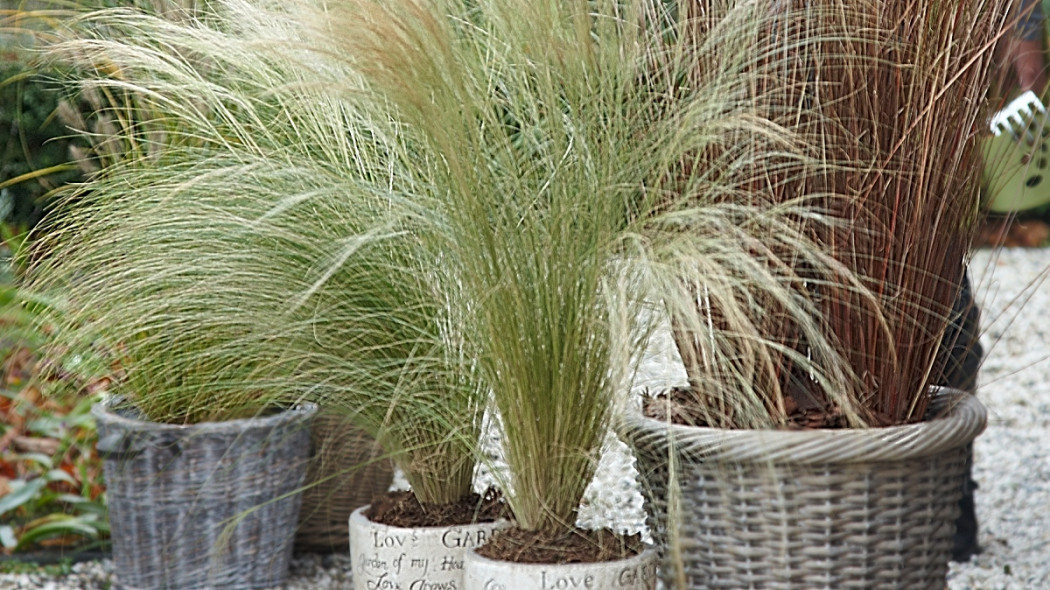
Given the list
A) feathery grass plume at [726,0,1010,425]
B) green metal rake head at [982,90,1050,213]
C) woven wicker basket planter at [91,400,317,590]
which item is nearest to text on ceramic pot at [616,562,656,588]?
feathery grass plume at [726,0,1010,425]

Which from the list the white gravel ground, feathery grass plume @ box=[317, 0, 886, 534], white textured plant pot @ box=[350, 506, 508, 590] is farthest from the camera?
the white gravel ground

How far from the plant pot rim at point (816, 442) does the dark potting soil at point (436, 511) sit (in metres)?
0.35

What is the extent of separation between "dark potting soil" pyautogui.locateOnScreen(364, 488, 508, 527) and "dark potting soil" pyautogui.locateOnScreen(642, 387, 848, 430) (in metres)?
0.30

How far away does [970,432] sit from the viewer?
5.34 feet

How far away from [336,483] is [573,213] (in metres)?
1.26

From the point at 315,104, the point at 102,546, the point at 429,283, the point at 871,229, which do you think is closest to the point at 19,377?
the point at 102,546

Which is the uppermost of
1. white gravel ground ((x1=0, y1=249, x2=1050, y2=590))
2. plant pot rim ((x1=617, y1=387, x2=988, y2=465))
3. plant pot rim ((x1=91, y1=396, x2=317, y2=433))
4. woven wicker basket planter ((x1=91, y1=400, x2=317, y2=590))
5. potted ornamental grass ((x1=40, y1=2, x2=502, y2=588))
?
potted ornamental grass ((x1=40, y1=2, x2=502, y2=588))

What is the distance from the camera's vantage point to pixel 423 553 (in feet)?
5.89

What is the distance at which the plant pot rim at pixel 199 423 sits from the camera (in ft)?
7.11

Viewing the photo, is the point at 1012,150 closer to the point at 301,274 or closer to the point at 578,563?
the point at 578,563

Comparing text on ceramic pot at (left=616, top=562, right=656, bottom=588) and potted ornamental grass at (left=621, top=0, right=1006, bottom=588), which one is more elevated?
potted ornamental grass at (left=621, top=0, right=1006, bottom=588)

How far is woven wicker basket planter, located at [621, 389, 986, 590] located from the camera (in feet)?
5.07

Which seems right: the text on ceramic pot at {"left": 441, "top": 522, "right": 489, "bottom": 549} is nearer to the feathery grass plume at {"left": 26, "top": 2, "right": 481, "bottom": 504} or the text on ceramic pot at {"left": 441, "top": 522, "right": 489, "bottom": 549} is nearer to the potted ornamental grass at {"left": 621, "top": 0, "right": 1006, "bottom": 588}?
the feathery grass plume at {"left": 26, "top": 2, "right": 481, "bottom": 504}

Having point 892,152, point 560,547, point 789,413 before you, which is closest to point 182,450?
point 560,547
